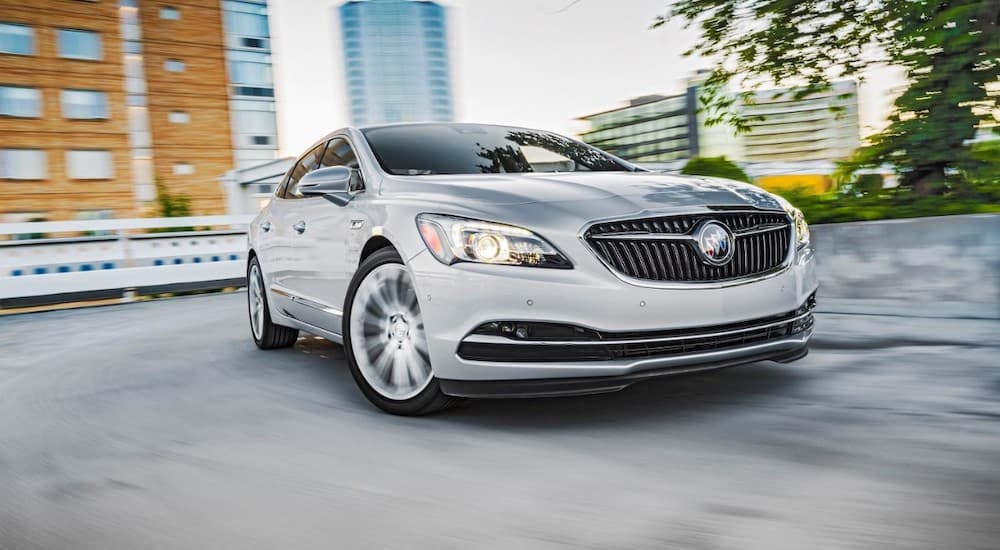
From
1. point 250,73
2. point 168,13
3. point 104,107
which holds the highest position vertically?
point 168,13

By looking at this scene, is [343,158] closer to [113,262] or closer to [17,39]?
[113,262]

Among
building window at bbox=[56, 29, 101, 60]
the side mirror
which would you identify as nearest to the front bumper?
the side mirror

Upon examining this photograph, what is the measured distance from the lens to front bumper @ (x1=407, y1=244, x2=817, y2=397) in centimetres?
363

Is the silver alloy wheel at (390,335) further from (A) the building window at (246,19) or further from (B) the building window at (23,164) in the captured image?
(A) the building window at (246,19)

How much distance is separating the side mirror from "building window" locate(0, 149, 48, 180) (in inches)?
1682

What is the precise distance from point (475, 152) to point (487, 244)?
5.00 feet

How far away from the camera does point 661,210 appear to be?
3811 mm

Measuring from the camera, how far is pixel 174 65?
2175 inches

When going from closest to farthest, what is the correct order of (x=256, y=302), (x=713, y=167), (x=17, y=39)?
(x=256, y=302)
(x=713, y=167)
(x=17, y=39)

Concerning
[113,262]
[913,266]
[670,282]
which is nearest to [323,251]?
[670,282]

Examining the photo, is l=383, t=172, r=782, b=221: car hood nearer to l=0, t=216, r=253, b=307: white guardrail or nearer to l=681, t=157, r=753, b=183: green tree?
l=681, t=157, r=753, b=183: green tree

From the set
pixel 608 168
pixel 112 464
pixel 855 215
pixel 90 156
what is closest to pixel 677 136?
pixel 90 156

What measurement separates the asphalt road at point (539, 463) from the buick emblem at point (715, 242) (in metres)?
0.68

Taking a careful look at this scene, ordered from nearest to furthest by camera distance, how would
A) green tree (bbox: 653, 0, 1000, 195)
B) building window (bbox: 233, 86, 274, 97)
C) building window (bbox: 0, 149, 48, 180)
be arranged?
green tree (bbox: 653, 0, 1000, 195) < building window (bbox: 0, 149, 48, 180) < building window (bbox: 233, 86, 274, 97)
